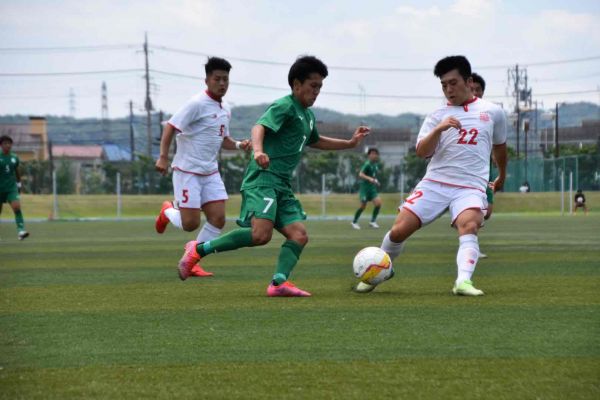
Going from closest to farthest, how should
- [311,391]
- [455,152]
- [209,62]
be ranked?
[311,391] < [455,152] < [209,62]

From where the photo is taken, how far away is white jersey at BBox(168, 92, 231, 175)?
12.2 m

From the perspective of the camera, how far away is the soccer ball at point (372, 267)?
9359mm

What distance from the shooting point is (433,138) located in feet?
29.9

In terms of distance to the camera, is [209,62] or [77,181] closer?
[209,62]

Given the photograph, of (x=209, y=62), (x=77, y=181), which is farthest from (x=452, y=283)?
(x=77, y=181)

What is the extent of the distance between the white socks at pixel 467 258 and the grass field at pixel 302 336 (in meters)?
0.30

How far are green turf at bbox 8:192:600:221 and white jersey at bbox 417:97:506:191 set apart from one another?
37.3 m

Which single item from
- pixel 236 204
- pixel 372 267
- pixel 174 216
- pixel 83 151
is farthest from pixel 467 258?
pixel 83 151

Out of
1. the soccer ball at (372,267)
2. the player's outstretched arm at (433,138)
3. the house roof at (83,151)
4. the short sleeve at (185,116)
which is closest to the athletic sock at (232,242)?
the soccer ball at (372,267)

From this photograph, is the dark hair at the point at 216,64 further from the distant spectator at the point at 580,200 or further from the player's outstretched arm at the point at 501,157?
the distant spectator at the point at 580,200

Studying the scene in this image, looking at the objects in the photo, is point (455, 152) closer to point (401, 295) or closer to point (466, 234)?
point (466, 234)

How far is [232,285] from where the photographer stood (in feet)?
34.8

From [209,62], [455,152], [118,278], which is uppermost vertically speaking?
[209,62]

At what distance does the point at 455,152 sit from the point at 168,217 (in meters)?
4.77
